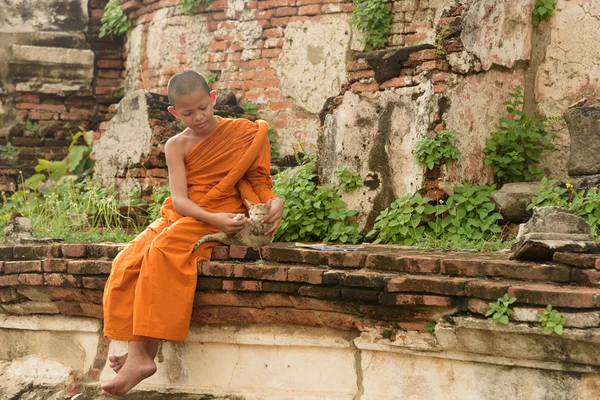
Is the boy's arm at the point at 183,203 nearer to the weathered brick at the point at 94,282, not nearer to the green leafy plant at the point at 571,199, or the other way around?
the weathered brick at the point at 94,282

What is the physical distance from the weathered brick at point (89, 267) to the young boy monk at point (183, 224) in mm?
192

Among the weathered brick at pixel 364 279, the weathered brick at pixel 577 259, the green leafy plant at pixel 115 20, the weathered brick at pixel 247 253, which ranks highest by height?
the green leafy plant at pixel 115 20

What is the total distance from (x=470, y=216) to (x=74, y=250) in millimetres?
2397

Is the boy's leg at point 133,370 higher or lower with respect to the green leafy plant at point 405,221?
lower

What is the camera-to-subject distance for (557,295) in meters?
3.25

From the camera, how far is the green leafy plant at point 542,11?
5.90m

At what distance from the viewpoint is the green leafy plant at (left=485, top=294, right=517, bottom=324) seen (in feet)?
10.9

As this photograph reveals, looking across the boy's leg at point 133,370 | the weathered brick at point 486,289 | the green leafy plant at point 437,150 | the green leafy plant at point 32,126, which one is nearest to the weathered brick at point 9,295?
the boy's leg at point 133,370

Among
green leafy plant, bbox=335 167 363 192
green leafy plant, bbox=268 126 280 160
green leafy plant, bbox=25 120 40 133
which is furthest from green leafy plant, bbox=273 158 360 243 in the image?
green leafy plant, bbox=25 120 40 133

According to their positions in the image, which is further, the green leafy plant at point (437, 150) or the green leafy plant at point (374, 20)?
the green leafy plant at point (374, 20)

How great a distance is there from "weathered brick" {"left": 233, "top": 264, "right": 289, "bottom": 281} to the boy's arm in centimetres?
25

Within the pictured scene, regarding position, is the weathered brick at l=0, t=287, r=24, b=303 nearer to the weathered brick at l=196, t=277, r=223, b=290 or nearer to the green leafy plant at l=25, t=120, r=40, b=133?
the weathered brick at l=196, t=277, r=223, b=290

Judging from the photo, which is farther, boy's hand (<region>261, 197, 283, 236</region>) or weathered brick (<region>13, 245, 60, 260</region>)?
weathered brick (<region>13, 245, 60, 260</region>)

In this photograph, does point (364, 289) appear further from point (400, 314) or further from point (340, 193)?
point (340, 193)
